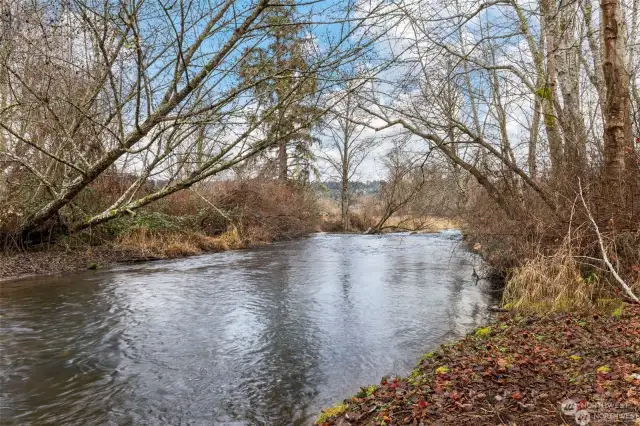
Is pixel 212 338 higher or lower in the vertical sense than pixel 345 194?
lower

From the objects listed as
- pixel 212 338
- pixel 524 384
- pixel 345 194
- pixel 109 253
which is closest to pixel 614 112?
pixel 524 384

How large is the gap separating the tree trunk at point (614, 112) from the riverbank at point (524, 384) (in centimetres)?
200

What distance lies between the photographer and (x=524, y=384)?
3418mm

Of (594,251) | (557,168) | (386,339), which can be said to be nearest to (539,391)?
(386,339)

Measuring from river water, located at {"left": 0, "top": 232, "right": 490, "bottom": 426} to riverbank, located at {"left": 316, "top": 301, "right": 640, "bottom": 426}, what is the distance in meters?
0.73

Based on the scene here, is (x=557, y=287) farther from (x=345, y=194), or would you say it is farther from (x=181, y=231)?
(x=345, y=194)

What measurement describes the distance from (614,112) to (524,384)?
16.8 feet

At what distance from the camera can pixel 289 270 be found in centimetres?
1246

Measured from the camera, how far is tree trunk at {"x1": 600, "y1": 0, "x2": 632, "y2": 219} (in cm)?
642

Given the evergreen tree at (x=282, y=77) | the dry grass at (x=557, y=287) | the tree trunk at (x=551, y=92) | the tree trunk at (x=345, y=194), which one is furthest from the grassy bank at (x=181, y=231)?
the tree trunk at (x=551, y=92)

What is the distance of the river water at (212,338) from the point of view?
429 centimetres

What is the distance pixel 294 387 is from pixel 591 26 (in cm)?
1113

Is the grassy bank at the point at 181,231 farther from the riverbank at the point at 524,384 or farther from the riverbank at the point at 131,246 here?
the riverbank at the point at 524,384

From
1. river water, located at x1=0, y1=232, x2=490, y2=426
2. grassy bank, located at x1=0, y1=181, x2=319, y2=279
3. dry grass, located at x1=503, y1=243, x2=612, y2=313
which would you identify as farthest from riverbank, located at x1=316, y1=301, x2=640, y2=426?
grassy bank, located at x1=0, y1=181, x2=319, y2=279
